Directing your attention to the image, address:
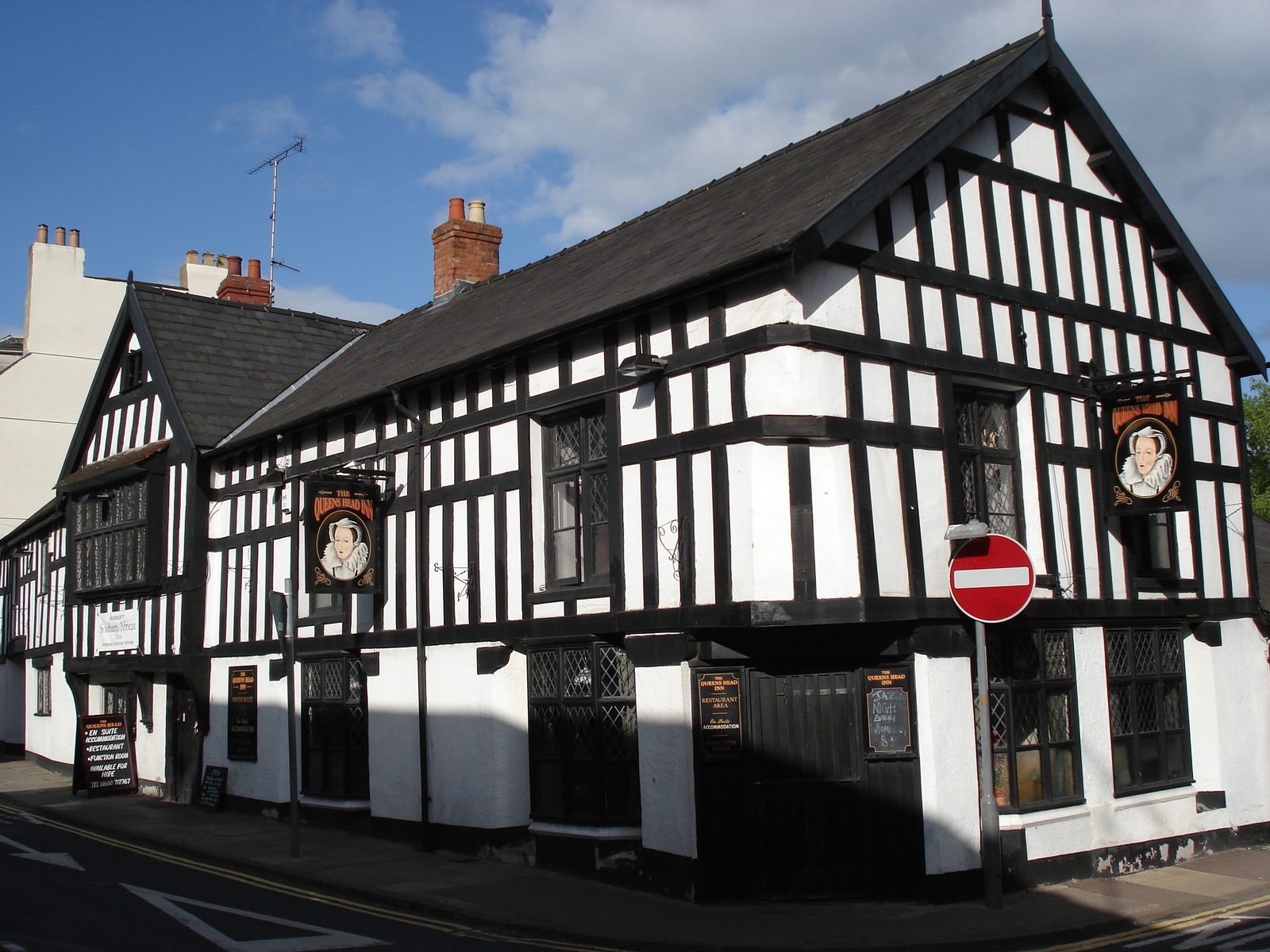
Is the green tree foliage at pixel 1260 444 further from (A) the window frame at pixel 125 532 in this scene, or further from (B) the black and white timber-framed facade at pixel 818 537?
(A) the window frame at pixel 125 532

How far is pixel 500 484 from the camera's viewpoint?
1317 cm

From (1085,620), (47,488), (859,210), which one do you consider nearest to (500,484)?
(859,210)

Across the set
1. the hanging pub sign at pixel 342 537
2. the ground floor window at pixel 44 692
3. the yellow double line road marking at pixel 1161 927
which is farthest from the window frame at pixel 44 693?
the yellow double line road marking at pixel 1161 927

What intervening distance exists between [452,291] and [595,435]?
935 cm

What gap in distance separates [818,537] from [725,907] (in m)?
3.35

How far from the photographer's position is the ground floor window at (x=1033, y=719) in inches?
437

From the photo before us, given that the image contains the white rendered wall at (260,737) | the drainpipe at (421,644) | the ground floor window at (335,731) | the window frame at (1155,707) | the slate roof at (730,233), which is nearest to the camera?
the slate roof at (730,233)

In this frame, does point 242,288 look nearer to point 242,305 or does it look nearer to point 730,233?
point 242,305

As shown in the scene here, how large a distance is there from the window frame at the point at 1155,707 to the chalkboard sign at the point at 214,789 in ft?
41.3

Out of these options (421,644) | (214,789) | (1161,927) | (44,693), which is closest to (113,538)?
(214,789)

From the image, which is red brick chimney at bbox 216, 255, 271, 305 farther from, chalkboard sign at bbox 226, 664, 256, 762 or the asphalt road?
the asphalt road

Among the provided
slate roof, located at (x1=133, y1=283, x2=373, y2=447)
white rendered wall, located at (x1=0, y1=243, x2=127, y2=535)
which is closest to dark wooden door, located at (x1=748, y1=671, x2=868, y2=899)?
slate roof, located at (x1=133, y1=283, x2=373, y2=447)

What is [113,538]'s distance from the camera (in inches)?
815

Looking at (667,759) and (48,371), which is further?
(48,371)
